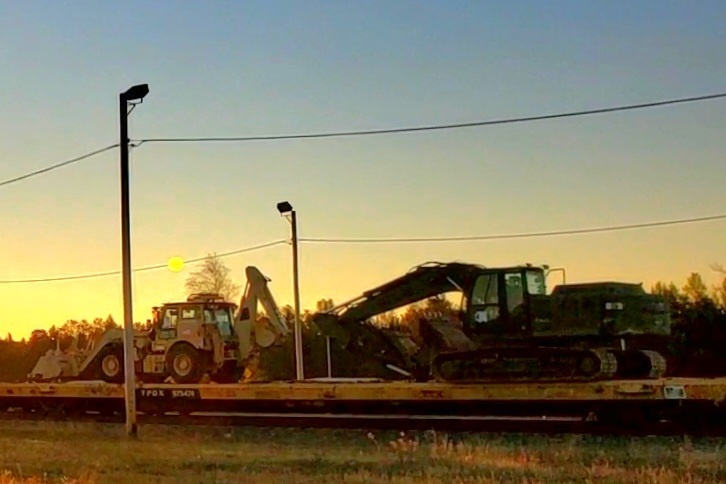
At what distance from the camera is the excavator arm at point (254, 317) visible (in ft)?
98.2

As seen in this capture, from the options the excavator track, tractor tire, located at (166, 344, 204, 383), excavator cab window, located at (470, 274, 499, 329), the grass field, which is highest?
excavator cab window, located at (470, 274, 499, 329)

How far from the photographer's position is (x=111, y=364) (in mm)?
29984

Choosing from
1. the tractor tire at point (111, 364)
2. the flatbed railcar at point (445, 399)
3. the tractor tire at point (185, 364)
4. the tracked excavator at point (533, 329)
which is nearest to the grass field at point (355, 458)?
the flatbed railcar at point (445, 399)

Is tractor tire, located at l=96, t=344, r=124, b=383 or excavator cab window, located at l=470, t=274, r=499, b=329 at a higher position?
excavator cab window, located at l=470, t=274, r=499, b=329

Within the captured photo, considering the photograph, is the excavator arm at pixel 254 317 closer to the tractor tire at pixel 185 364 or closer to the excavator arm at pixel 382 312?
the tractor tire at pixel 185 364

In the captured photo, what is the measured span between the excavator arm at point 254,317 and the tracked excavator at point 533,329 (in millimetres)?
7788

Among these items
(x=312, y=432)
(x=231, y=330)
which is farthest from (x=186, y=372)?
(x=312, y=432)

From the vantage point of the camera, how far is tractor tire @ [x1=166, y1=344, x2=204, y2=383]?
94.6 feet

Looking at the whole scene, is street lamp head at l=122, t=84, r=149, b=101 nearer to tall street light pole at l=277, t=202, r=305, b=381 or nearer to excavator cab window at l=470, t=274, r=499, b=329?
excavator cab window at l=470, t=274, r=499, b=329

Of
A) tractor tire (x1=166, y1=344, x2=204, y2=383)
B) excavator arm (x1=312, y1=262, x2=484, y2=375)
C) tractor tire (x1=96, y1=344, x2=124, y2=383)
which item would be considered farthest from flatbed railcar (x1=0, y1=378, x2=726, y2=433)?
tractor tire (x1=96, y1=344, x2=124, y2=383)

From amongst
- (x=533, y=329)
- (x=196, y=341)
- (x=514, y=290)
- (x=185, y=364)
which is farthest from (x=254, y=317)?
(x=533, y=329)

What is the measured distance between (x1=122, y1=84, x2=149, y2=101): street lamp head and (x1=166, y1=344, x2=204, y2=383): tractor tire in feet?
28.3

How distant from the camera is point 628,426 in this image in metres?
19.1

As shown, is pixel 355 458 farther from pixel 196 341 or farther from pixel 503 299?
pixel 196 341
